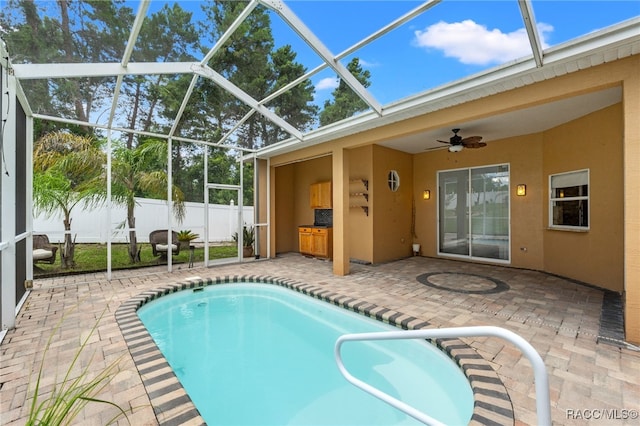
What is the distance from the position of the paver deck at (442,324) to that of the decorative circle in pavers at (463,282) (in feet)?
0.07

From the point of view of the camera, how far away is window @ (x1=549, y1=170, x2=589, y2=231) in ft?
19.1

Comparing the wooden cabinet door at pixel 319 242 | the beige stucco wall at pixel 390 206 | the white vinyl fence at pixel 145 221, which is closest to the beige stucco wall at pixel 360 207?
the beige stucco wall at pixel 390 206

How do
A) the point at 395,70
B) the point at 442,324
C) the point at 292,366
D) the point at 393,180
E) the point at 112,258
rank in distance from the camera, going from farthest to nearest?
the point at 393,180
the point at 112,258
the point at 395,70
the point at 442,324
the point at 292,366

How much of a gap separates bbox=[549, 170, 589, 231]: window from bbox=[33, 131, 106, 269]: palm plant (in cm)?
1069

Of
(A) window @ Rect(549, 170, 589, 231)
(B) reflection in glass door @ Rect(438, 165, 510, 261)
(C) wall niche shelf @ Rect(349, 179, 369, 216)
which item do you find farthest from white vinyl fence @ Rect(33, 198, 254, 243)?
(A) window @ Rect(549, 170, 589, 231)

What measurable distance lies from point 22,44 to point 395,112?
5197mm

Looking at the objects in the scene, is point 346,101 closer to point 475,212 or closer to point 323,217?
point 323,217

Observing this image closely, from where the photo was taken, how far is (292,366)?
11.6 feet

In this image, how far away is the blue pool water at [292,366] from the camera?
107 inches

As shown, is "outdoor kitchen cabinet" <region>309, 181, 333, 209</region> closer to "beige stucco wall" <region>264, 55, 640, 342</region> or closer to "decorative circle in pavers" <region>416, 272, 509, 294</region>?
"beige stucco wall" <region>264, 55, 640, 342</region>

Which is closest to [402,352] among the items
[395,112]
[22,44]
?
[395,112]

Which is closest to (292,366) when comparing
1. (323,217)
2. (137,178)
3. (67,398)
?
(67,398)

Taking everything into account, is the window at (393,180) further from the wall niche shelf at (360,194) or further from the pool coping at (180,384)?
the pool coping at (180,384)

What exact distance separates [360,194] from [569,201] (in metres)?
4.61
